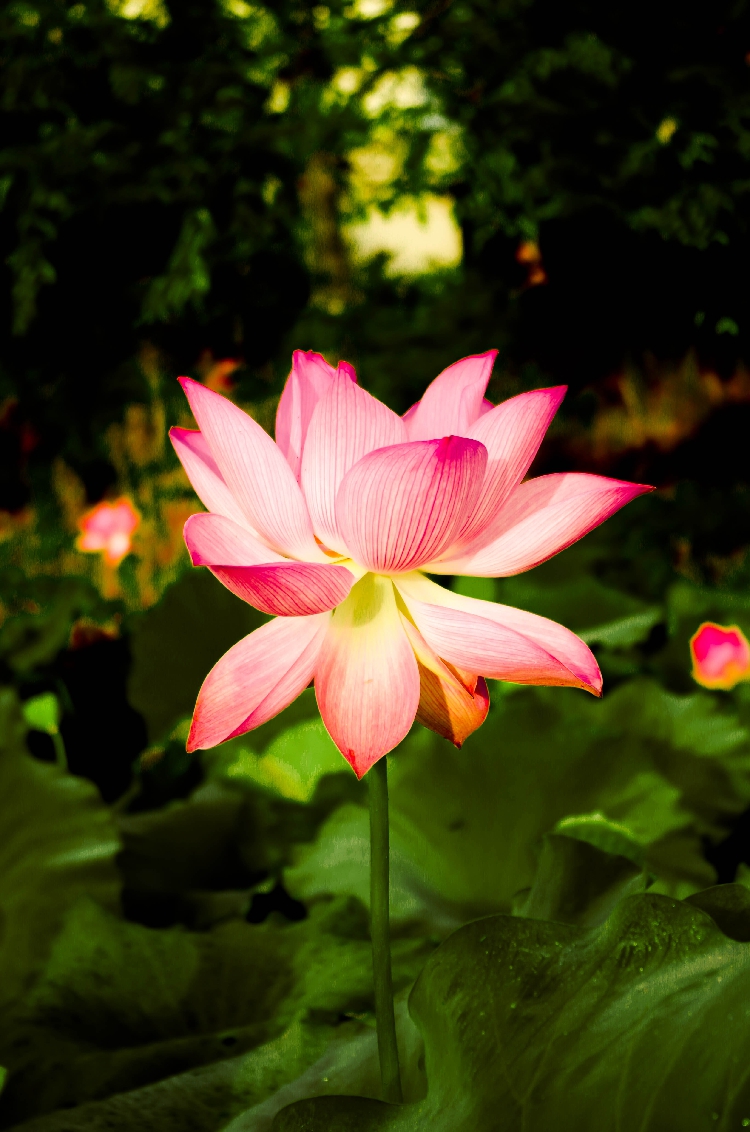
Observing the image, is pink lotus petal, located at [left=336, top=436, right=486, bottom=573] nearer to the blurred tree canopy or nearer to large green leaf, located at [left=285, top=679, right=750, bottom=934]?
large green leaf, located at [left=285, top=679, right=750, bottom=934]

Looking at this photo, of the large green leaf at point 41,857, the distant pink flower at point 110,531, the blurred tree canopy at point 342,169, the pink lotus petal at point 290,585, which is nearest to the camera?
the pink lotus petal at point 290,585

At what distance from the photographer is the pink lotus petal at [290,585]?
0.83 feet

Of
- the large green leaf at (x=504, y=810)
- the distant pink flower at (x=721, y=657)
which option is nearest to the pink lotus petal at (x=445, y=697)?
the large green leaf at (x=504, y=810)

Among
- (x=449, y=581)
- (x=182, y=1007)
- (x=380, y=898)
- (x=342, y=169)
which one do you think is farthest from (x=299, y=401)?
(x=342, y=169)

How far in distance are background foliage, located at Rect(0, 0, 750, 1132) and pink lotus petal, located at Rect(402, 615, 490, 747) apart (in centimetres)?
7

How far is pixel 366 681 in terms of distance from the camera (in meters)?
0.28

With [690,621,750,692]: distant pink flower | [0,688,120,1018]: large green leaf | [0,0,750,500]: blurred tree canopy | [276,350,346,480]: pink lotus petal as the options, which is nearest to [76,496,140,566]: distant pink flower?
[0,0,750,500]: blurred tree canopy

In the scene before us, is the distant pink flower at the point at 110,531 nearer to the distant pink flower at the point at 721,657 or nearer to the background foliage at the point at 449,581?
the background foliage at the point at 449,581

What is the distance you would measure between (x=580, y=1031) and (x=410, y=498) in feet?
0.60

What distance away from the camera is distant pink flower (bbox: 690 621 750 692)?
970 mm

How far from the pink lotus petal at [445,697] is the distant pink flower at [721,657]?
76 centimetres

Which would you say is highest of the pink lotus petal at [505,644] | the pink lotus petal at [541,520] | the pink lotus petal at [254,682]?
the pink lotus petal at [541,520]

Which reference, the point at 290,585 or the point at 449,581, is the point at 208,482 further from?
the point at 449,581

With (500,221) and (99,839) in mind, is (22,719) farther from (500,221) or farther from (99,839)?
(500,221)
